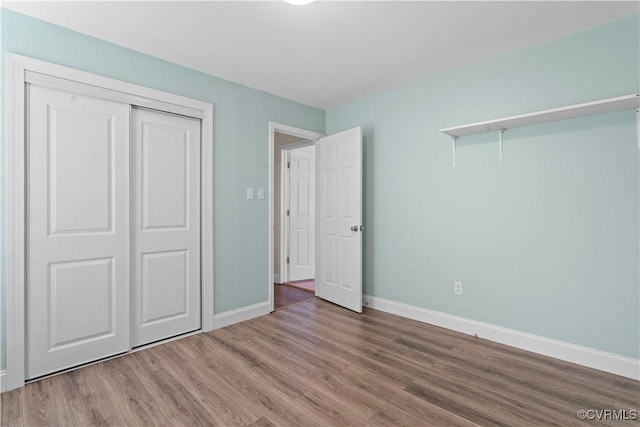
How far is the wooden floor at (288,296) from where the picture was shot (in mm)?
3879

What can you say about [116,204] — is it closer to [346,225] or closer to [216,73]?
[216,73]

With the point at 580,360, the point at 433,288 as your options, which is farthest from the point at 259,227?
the point at 580,360

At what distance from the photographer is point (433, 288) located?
124 inches

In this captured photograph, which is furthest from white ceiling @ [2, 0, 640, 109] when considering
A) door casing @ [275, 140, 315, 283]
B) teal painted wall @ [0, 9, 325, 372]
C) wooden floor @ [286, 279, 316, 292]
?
wooden floor @ [286, 279, 316, 292]

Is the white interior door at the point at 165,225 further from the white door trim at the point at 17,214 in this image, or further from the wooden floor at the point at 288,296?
the wooden floor at the point at 288,296

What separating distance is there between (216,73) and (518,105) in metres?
2.68

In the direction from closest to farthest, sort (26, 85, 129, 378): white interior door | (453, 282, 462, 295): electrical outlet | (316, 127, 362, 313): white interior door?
(26, 85, 129, 378): white interior door
(453, 282, 462, 295): electrical outlet
(316, 127, 362, 313): white interior door

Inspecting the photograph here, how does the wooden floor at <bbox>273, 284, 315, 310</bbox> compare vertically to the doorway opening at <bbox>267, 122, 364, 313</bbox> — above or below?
below

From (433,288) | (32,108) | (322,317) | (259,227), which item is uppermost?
(32,108)

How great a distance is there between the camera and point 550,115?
2311mm

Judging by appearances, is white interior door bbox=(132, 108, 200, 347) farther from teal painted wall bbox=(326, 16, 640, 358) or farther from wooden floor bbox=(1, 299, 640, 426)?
teal painted wall bbox=(326, 16, 640, 358)

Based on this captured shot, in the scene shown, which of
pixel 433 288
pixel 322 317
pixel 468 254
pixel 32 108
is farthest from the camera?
pixel 322 317

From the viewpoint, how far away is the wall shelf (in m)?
2.04

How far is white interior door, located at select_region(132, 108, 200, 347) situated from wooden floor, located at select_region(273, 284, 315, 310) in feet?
3.74
